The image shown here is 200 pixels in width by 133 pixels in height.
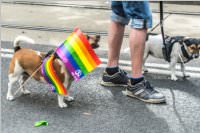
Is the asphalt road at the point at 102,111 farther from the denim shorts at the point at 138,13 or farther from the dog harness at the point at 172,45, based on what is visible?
the denim shorts at the point at 138,13

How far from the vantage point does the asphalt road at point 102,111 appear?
13.5ft

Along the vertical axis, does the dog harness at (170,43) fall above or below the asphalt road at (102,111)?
above

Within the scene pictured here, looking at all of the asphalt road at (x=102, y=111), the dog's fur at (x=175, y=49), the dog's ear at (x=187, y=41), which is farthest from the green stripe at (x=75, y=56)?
the dog's ear at (x=187, y=41)

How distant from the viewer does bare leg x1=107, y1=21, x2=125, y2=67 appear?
495 cm

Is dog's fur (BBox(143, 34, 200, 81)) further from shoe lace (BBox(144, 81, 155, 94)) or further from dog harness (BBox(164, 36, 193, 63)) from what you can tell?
shoe lace (BBox(144, 81, 155, 94))

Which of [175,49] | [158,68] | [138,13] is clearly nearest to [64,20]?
[158,68]

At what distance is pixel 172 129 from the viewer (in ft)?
13.5

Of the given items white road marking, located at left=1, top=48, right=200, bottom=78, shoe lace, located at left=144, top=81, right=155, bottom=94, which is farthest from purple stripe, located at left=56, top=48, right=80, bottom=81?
white road marking, located at left=1, top=48, right=200, bottom=78

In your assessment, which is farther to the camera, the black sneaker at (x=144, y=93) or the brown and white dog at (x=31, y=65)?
the black sneaker at (x=144, y=93)

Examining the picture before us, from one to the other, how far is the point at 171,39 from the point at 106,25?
2.53 m

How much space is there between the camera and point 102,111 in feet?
14.7

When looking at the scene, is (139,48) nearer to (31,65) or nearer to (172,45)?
(172,45)

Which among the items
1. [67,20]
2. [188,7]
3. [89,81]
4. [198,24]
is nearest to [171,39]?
[89,81]

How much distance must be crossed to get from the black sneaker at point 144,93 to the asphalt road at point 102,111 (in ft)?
0.19
